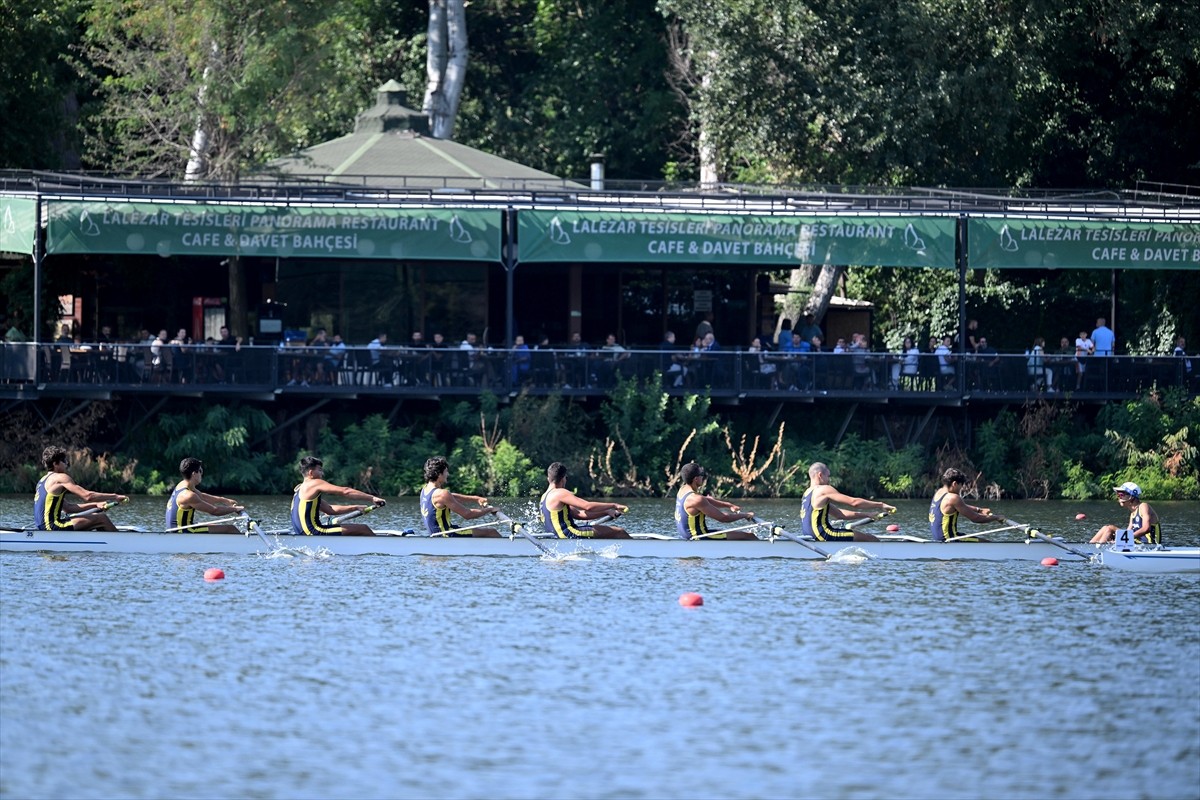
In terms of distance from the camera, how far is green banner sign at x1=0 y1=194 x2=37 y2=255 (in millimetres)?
34781

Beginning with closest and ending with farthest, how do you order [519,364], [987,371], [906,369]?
[519,364]
[906,369]
[987,371]

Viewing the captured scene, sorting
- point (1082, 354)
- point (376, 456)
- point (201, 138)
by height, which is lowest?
point (376, 456)

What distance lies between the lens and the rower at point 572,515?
25641 mm

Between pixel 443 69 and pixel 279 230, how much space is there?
54.1 feet

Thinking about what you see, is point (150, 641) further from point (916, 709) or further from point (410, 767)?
point (916, 709)

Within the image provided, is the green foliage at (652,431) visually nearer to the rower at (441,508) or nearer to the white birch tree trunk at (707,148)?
the rower at (441,508)

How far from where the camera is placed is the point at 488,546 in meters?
25.8

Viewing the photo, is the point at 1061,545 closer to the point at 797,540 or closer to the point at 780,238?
the point at 797,540

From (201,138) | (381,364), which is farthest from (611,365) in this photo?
(201,138)

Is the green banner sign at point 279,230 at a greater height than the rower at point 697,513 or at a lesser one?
greater

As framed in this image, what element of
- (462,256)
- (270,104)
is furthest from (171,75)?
(462,256)

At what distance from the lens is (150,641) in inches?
772

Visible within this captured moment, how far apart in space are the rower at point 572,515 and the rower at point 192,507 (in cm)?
406

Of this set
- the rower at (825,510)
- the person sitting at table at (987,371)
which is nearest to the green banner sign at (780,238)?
the person sitting at table at (987,371)
